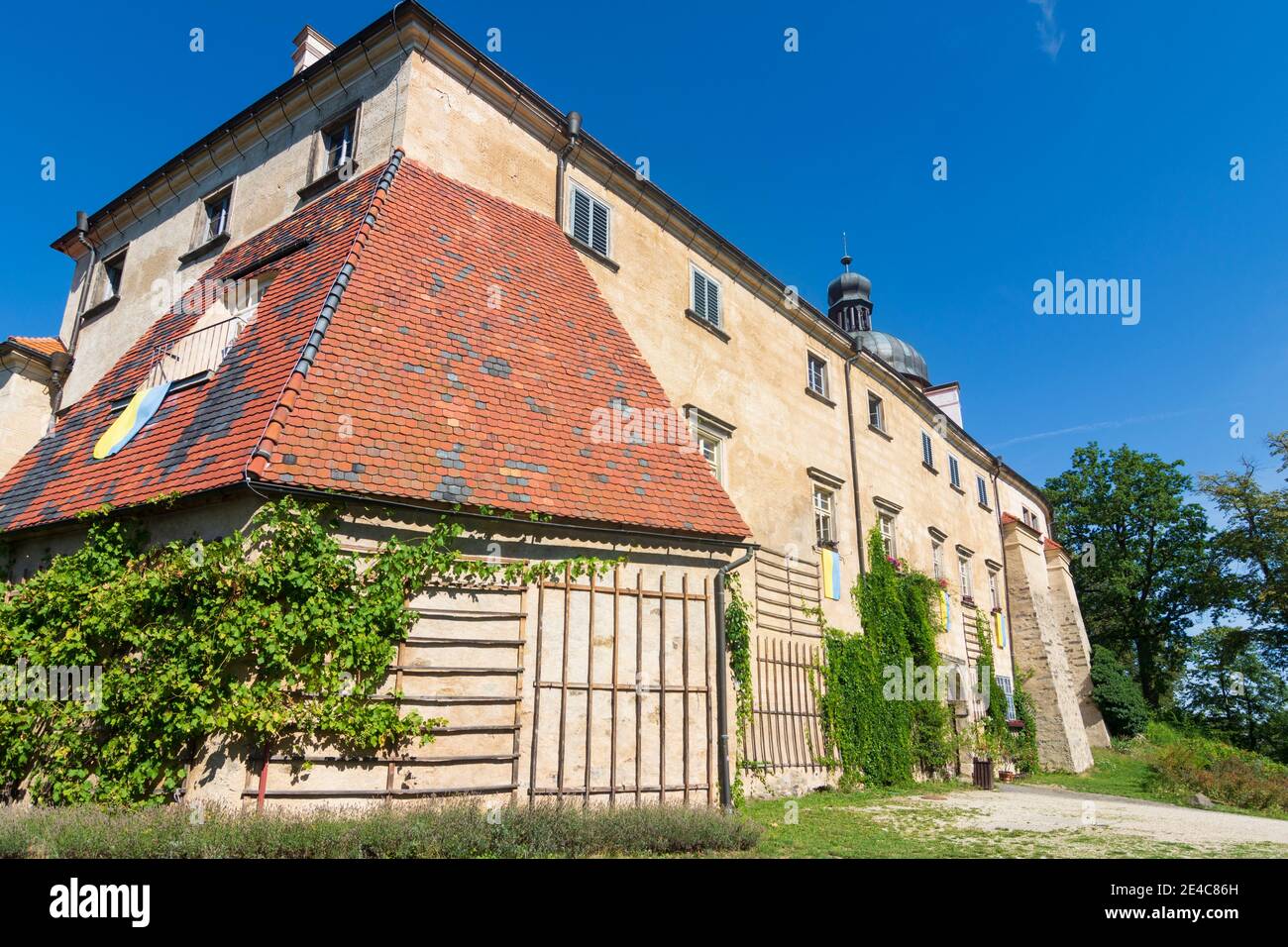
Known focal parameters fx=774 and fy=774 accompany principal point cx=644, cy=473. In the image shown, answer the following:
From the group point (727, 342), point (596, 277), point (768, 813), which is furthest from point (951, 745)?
point (596, 277)

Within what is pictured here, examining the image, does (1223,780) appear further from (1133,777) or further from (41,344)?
(41,344)

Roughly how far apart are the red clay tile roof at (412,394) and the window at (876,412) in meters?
11.1

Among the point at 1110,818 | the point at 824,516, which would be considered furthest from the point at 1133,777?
the point at 824,516

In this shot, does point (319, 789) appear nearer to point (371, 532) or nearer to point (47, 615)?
point (371, 532)

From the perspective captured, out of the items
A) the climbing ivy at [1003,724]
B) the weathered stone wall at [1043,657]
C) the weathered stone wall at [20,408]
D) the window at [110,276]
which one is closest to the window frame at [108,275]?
the window at [110,276]

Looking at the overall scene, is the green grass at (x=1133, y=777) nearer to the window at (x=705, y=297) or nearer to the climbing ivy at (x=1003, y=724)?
the climbing ivy at (x=1003, y=724)

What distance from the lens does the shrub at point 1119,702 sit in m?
30.1

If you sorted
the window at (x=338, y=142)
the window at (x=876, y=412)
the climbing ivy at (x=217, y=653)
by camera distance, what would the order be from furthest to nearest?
1. the window at (x=876, y=412)
2. the window at (x=338, y=142)
3. the climbing ivy at (x=217, y=653)

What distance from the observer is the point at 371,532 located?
808 cm

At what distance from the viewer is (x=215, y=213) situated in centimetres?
1500

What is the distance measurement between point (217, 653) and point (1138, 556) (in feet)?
143

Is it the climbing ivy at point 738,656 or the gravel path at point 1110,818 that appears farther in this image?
the climbing ivy at point 738,656

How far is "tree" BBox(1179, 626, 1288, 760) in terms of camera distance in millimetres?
32188

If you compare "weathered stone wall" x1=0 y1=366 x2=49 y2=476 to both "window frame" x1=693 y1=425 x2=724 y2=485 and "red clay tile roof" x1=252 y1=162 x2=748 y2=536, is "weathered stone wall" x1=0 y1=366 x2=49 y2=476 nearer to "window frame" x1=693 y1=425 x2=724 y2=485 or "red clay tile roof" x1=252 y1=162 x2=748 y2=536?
"red clay tile roof" x1=252 y1=162 x2=748 y2=536
